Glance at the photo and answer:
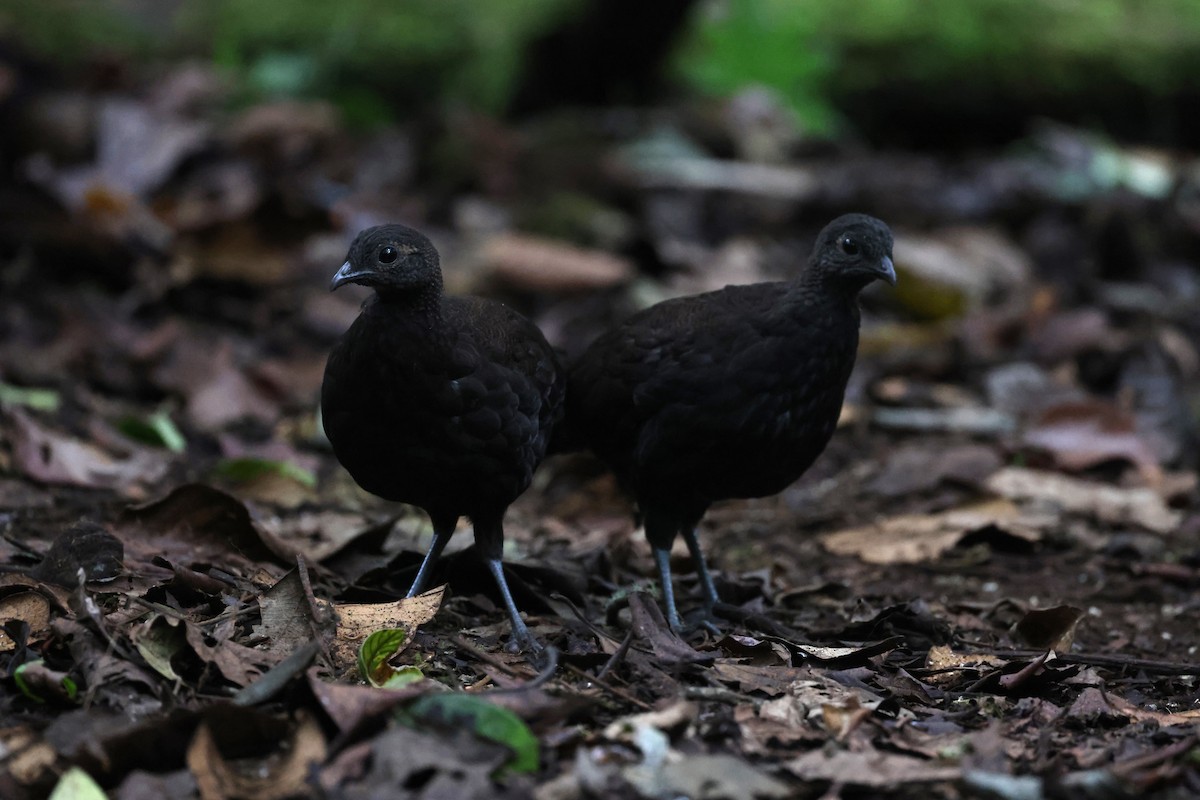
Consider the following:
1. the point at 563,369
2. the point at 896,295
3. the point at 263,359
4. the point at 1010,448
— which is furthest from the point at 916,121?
the point at 563,369

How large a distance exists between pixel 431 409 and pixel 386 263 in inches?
18.0

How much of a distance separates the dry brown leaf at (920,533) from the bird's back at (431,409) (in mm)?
1889

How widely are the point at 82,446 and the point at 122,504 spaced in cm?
58

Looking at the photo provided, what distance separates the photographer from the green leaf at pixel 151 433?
636 centimetres

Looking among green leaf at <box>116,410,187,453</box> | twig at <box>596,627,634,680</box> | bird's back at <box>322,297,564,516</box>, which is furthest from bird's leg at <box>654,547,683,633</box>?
green leaf at <box>116,410,187,453</box>

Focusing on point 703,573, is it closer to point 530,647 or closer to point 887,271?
point 530,647

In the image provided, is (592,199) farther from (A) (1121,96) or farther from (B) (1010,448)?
(A) (1121,96)

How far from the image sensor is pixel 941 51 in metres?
11.8

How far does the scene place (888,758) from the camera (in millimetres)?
3379

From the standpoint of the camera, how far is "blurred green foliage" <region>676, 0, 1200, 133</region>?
1184 cm

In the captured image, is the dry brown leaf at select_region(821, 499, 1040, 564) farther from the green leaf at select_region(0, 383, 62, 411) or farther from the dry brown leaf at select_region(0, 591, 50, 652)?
the green leaf at select_region(0, 383, 62, 411)

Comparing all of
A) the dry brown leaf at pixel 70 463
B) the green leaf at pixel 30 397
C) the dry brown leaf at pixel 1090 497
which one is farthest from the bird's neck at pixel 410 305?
the dry brown leaf at pixel 1090 497

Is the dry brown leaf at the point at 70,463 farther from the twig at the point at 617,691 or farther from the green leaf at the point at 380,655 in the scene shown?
the twig at the point at 617,691

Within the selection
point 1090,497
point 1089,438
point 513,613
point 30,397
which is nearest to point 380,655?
point 513,613
